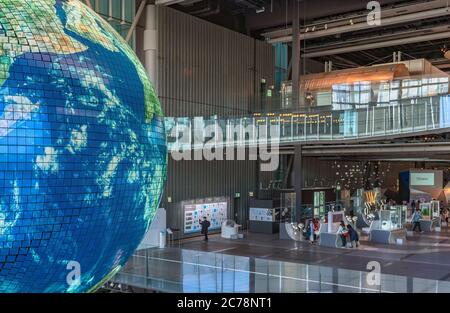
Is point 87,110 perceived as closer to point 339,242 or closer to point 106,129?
point 106,129

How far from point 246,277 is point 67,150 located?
7.66m

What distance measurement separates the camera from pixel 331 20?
25469mm

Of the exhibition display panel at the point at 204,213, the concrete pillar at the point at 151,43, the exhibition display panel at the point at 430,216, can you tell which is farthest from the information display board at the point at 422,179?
the concrete pillar at the point at 151,43

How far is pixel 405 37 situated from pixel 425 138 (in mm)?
8488

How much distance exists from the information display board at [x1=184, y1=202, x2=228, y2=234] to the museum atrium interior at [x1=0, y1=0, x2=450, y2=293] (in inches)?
2.7

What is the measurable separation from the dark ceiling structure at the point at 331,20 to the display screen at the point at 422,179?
765 centimetres

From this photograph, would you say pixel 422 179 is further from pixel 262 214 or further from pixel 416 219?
pixel 262 214

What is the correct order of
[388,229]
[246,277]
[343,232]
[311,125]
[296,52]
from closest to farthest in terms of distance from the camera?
[246,277]
[343,232]
[388,229]
[311,125]
[296,52]

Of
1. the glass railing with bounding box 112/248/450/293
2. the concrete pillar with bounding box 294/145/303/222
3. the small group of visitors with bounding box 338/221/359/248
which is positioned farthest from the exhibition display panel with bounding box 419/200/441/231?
the glass railing with bounding box 112/248/450/293

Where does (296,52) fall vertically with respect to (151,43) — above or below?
above

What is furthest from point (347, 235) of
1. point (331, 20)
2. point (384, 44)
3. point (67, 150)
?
point (67, 150)

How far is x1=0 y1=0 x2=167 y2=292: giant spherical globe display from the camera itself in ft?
9.56

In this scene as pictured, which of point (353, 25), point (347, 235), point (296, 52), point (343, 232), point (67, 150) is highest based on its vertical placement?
point (353, 25)
